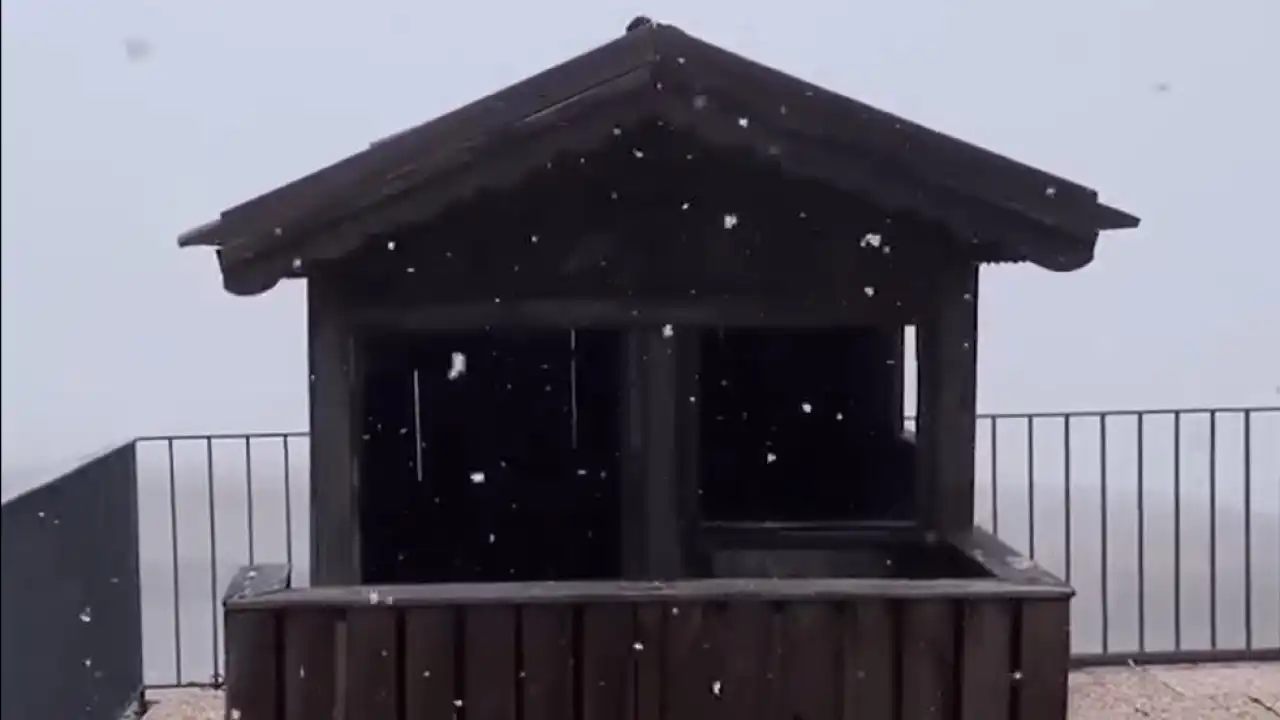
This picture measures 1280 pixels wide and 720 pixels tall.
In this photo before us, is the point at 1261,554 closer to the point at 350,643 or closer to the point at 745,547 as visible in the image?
the point at 745,547

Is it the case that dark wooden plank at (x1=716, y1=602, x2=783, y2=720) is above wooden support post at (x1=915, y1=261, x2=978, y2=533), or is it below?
below

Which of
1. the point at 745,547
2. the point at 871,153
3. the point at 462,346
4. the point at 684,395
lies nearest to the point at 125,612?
the point at 462,346

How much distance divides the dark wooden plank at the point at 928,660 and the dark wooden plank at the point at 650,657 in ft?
2.25

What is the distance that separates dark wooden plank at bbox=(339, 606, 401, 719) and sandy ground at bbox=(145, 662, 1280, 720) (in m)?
2.96

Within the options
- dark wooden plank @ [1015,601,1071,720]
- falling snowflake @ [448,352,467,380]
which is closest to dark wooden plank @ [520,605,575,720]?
dark wooden plank @ [1015,601,1071,720]

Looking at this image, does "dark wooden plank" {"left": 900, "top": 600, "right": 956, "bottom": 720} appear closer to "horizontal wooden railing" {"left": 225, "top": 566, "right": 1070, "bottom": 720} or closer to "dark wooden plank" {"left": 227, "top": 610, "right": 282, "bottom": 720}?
"horizontal wooden railing" {"left": 225, "top": 566, "right": 1070, "bottom": 720}

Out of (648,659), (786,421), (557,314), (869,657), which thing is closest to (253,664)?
(648,659)

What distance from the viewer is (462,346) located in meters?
6.10

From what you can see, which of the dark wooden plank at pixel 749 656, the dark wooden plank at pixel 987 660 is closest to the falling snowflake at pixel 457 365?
the dark wooden plank at pixel 749 656

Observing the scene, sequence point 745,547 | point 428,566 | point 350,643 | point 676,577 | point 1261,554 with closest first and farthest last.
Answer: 1. point 350,643
2. point 676,577
3. point 745,547
4. point 428,566
5. point 1261,554

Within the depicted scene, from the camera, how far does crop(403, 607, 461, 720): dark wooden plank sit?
3.92 metres

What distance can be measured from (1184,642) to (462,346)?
16.7 ft

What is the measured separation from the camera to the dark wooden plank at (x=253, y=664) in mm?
3912

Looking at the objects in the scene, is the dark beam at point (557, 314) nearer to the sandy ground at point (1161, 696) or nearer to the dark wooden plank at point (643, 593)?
the dark wooden plank at point (643, 593)
